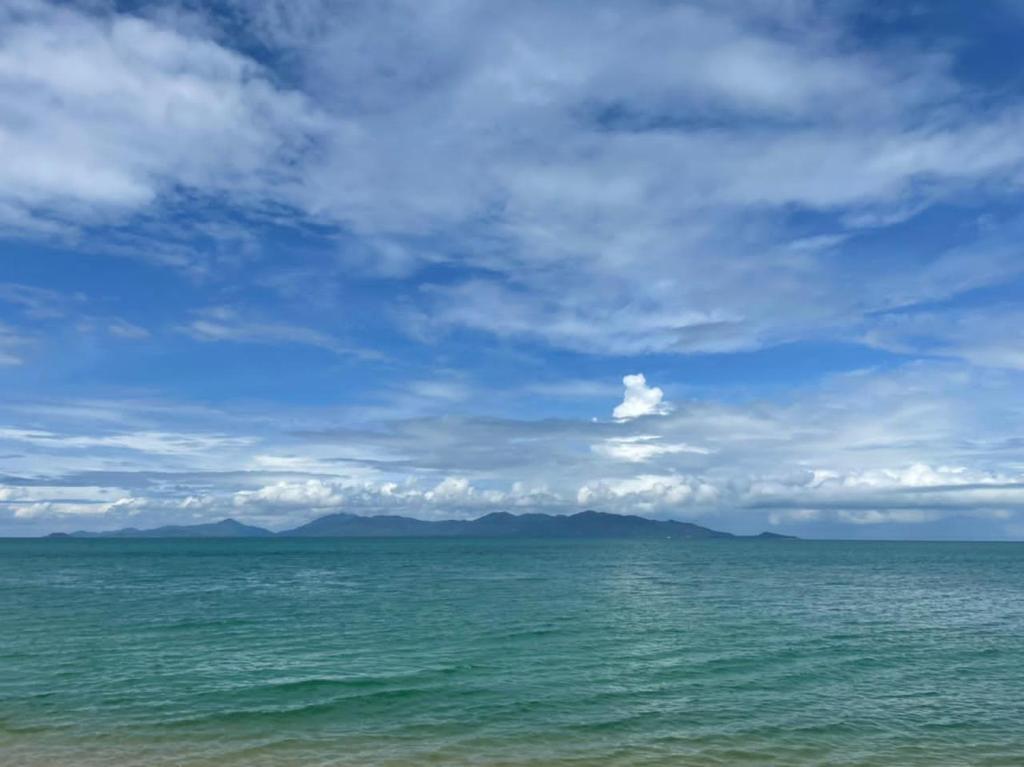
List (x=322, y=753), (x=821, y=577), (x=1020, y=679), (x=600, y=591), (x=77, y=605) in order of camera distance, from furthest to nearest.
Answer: (x=821, y=577)
(x=600, y=591)
(x=77, y=605)
(x=1020, y=679)
(x=322, y=753)

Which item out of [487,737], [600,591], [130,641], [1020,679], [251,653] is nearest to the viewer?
[487,737]

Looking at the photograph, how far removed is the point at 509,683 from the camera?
107ft

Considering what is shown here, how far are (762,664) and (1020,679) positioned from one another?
36.9ft

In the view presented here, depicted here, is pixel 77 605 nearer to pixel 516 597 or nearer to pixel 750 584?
pixel 516 597

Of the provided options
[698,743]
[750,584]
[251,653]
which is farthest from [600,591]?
[698,743]

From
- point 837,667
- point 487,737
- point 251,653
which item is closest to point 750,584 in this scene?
point 837,667

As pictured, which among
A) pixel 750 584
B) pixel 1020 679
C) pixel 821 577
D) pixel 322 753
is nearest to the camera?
pixel 322 753

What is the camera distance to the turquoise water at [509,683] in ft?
78.2

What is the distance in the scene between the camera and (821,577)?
107 metres

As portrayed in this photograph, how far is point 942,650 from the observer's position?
42469mm

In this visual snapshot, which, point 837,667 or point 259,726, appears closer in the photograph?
point 259,726

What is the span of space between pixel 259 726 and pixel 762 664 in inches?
922

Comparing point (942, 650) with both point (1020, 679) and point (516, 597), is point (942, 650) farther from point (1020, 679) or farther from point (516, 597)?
point (516, 597)

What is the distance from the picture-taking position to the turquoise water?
78.2 feet
